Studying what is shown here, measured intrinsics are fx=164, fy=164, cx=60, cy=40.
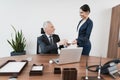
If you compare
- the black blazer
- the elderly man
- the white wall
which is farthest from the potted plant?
the black blazer

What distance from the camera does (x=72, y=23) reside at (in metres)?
4.07

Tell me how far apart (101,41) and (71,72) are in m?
2.96

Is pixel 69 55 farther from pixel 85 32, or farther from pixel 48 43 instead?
pixel 85 32

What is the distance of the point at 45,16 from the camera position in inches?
158

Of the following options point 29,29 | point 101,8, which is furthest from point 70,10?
point 29,29

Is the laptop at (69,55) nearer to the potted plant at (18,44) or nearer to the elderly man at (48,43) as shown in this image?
the elderly man at (48,43)

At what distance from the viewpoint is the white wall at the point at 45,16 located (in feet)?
12.9

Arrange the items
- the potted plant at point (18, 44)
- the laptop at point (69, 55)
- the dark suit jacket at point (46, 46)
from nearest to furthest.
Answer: the laptop at point (69, 55)
the dark suit jacket at point (46, 46)
the potted plant at point (18, 44)

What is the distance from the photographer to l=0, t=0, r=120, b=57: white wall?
12.9 ft

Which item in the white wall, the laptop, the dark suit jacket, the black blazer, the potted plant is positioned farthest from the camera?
the white wall

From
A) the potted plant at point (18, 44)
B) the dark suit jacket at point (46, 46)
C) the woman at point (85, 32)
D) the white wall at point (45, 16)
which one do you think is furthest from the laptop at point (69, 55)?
the white wall at point (45, 16)

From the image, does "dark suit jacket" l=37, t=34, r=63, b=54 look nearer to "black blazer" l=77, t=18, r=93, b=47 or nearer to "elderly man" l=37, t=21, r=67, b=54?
"elderly man" l=37, t=21, r=67, b=54

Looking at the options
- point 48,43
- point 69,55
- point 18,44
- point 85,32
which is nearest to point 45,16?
point 18,44

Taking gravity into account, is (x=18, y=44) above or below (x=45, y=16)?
below
